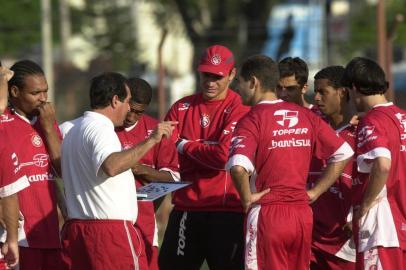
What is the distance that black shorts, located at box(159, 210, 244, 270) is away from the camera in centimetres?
918

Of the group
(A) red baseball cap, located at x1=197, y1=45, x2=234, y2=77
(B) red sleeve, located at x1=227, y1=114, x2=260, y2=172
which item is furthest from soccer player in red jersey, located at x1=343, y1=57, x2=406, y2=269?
(A) red baseball cap, located at x1=197, y1=45, x2=234, y2=77

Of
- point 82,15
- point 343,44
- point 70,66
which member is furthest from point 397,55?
point 82,15

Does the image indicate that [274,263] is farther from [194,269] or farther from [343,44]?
[343,44]

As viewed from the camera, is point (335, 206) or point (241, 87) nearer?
point (241, 87)

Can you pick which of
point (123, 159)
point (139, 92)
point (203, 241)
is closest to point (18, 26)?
point (139, 92)

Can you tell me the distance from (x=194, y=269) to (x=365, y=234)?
1.70 m

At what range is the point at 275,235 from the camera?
801 centimetres

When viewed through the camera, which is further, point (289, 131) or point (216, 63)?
point (216, 63)

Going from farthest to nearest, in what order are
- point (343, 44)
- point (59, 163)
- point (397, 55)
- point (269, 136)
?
point (397, 55) < point (343, 44) < point (59, 163) < point (269, 136)

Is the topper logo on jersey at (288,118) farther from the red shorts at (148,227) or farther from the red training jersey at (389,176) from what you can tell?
the red shorts at (148,227)

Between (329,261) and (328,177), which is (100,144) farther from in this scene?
(329,261)

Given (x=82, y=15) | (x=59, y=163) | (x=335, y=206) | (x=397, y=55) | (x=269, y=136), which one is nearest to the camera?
(x=269, y=136)

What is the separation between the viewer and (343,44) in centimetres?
2538

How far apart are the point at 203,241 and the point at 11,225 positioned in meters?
2.11
